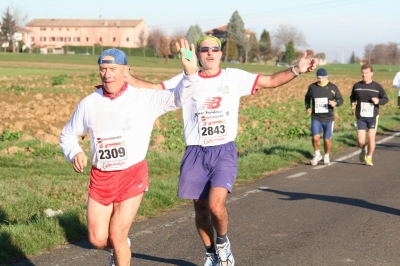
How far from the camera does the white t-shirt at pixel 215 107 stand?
22.6 ft

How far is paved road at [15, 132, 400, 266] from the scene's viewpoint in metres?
7.04

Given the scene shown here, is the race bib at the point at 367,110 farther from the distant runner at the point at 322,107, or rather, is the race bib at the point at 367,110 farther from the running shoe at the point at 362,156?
the running shoe at the point at 362,156

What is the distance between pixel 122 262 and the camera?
19.0ft

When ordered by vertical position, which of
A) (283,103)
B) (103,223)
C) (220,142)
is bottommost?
(283,103)

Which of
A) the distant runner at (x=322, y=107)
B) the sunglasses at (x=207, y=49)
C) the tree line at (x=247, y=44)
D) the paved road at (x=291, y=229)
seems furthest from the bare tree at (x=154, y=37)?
the sunglasses at (x=207, y=49)

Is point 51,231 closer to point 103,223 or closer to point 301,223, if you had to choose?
point 103,223

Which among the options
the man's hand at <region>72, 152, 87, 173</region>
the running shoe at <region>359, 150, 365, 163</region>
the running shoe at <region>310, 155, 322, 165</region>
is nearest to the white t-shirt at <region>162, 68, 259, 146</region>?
the man's hand at <region>72, 152, 87, 173</region>

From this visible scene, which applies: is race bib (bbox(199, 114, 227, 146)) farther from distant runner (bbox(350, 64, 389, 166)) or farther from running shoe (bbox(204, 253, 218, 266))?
distant runner (bbox(350, 64, 389, 166))

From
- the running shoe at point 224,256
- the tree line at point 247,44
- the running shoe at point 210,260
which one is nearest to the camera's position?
the running shoe at point 224,256

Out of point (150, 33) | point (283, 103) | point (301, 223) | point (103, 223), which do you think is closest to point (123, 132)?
point (103, 223)

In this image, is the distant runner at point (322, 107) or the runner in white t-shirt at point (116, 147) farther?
the distant runner at point (322, 107)

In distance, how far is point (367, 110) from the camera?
14664 millimetres

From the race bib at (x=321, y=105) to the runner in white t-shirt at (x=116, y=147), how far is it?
9.31 m

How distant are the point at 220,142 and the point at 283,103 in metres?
29.1
